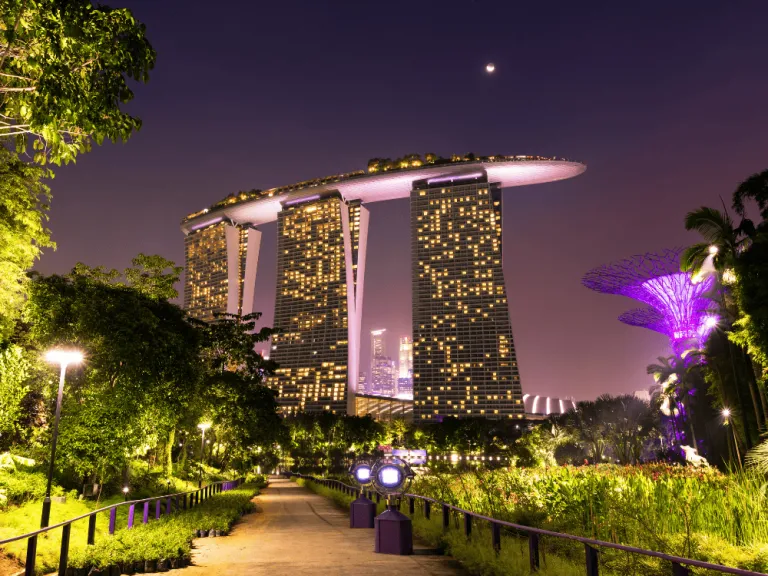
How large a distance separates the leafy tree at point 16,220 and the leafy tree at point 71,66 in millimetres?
11754

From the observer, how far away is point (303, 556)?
13148 millimetres

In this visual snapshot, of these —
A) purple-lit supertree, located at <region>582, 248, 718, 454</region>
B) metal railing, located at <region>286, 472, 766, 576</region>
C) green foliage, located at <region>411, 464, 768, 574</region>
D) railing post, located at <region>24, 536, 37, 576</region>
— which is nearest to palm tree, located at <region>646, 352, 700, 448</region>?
purple-lit supertree, located at <region>582, 248, 718, 454</region>

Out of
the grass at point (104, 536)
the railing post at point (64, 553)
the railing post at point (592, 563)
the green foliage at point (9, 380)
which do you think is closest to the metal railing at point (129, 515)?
the railing post at point (64, 553)

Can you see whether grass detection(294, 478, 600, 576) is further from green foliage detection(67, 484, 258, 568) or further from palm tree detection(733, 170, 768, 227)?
palm tree detection(733, 170, 768, 227)

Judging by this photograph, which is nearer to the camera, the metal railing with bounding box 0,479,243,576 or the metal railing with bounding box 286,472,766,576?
the metal railing with bounding box 286,472,766,576

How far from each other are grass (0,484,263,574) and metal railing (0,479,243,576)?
263 millimetres

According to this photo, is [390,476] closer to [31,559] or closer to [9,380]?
[31,559]

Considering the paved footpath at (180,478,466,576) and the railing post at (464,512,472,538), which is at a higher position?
the railing post at (464,512,472,538)

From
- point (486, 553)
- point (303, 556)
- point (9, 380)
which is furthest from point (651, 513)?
point (9, 380)

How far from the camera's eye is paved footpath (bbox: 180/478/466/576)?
1134cm

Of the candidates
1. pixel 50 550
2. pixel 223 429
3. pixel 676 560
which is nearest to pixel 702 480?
pixel 676 560

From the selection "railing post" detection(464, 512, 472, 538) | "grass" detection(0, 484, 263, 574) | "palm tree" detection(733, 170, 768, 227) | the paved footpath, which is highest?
"palm tree" detection(733, 170, 768, 227)

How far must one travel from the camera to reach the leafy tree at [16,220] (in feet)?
61.8

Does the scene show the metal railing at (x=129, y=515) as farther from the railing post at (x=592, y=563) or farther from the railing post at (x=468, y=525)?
the railing post at (x=468, y=525)
